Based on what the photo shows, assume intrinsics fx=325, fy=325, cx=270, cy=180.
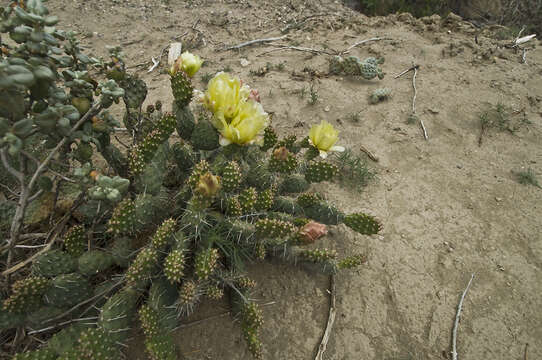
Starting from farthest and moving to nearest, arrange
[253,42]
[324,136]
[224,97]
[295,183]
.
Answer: [253,42], [295,183], [324,136], [224,97]

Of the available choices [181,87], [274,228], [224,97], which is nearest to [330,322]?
[274,228]

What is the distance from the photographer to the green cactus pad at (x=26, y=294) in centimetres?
121

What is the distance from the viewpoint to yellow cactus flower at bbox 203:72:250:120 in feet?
4.96

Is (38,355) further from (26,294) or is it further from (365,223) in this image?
(365,223)

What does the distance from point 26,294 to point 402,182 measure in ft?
7.70

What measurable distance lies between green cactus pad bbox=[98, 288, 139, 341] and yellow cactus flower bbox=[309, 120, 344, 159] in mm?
1151

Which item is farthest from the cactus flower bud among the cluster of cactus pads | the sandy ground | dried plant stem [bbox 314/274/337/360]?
dried plant stem [bbox 314/274/337/360]

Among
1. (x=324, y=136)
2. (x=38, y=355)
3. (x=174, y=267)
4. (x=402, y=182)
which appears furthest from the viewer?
(x=402, y=182)

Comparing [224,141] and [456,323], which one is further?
[456,323]

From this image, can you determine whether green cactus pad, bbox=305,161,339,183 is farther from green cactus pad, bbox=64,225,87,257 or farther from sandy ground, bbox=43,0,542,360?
green cactus pad, bbox=64,225,87,257

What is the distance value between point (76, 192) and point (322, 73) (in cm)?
277

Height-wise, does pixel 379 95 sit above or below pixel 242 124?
below

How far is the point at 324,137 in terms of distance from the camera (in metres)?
1.74

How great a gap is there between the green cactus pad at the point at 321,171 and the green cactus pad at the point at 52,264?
1225 mm
